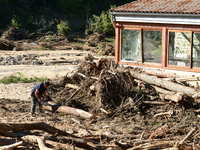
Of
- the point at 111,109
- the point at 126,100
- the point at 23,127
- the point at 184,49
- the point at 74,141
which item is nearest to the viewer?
the point at 74,141

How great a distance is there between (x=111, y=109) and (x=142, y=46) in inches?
194

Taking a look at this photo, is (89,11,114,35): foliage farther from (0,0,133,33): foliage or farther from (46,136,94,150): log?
(46,136,94,150): log

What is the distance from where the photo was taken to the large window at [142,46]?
19.2m

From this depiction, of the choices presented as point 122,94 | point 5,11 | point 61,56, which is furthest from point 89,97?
point 5,11

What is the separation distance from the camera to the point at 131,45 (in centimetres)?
2008

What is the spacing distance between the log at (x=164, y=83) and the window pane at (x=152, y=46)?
2.02 m

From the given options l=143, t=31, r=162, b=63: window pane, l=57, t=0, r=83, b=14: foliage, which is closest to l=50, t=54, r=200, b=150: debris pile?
l=143, t=31, r=162, b=63: window pane

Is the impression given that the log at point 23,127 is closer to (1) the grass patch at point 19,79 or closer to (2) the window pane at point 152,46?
(2) the window pane at point 152,46

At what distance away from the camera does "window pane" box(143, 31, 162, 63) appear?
62.6ft

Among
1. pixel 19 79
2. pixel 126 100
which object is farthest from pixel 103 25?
pixel 126 100

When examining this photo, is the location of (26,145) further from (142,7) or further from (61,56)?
(61,56)

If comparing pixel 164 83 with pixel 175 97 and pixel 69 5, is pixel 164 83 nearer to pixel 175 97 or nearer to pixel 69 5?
pixel 175 97

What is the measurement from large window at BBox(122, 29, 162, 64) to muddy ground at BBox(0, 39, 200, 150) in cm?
261

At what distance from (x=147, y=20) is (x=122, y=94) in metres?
4.26
